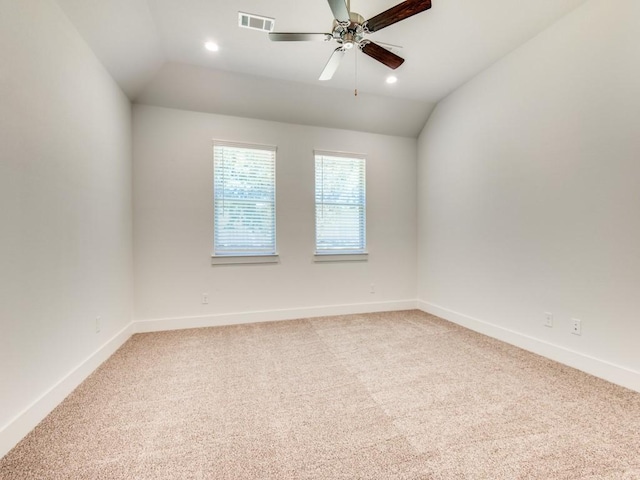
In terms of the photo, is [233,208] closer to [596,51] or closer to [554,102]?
[554,102]

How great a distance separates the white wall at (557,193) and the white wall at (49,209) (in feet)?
13.2

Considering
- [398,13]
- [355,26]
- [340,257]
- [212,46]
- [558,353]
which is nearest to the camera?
[398,13]

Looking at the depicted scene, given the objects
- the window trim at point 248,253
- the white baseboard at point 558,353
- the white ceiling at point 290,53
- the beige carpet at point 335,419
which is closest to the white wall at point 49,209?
the beige carpet at point 335,419

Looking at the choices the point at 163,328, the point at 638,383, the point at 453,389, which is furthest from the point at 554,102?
the point at 163,328

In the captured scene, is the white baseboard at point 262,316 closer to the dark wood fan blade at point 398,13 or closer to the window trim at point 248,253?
the window trim at point 248,253

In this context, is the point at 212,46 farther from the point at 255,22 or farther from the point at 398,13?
the point at 398,13

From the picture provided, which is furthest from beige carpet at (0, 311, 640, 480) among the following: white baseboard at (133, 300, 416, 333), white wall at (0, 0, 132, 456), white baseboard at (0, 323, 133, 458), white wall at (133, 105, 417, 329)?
white wall at (133, 105, 417, 329)

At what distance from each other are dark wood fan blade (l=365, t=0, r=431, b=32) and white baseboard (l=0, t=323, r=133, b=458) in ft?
10.9

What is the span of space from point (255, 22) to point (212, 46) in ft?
2.00

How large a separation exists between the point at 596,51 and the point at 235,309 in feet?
14.6

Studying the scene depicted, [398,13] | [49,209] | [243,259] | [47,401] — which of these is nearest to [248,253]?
[243,259]

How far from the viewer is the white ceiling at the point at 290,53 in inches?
93.8

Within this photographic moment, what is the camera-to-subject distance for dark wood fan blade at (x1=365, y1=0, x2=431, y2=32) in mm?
1845

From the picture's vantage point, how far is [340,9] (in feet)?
6.09
